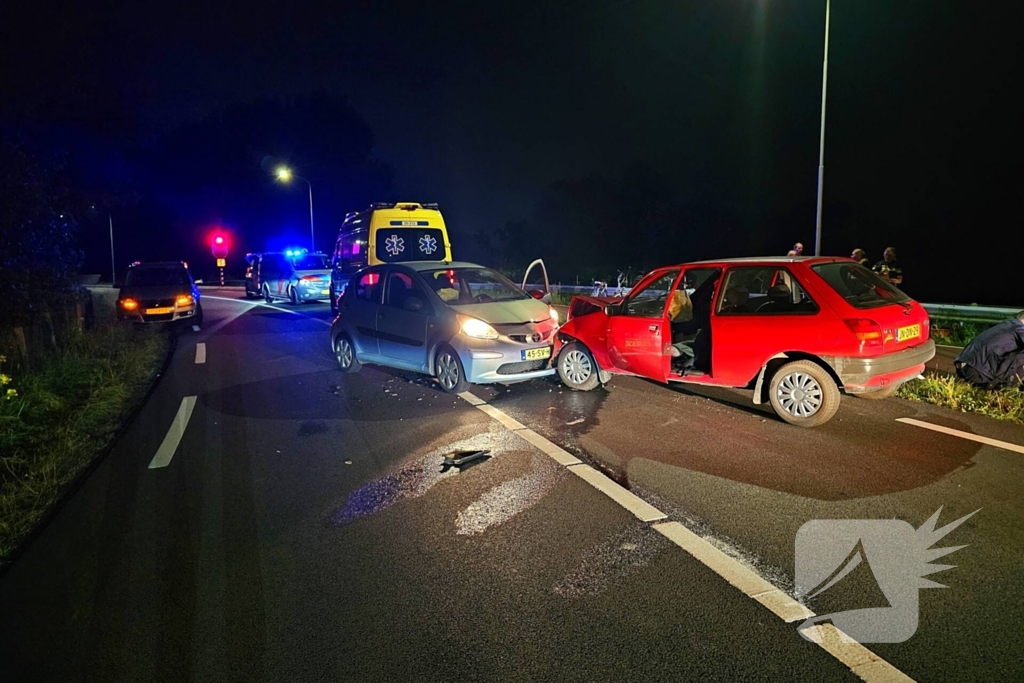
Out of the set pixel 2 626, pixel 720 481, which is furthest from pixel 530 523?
pixel 2 626

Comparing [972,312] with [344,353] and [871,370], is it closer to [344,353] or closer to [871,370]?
[871,370]

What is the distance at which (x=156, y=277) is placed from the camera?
1808 centimetres

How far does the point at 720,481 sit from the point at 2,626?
456cm

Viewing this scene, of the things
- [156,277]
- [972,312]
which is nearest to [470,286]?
[972,312]

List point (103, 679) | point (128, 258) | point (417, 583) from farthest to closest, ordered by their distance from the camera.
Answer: point (128, 258) → point (417, 583) → point (103, 679)

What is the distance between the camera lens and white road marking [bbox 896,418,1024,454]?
5.96m

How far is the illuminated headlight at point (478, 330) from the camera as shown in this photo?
28.1 feet

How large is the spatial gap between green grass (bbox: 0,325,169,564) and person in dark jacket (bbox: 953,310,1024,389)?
9053 mm

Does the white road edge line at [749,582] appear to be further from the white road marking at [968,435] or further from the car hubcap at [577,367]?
the white road marking at [968,435]

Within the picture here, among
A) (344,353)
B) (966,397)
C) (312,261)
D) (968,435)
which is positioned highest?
(312,261)

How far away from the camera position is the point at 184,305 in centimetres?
1727

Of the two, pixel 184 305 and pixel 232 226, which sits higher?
pixel 232 226

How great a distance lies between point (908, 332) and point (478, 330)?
4557mm

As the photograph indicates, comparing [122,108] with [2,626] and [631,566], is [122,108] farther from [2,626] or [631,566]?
[631,566]
